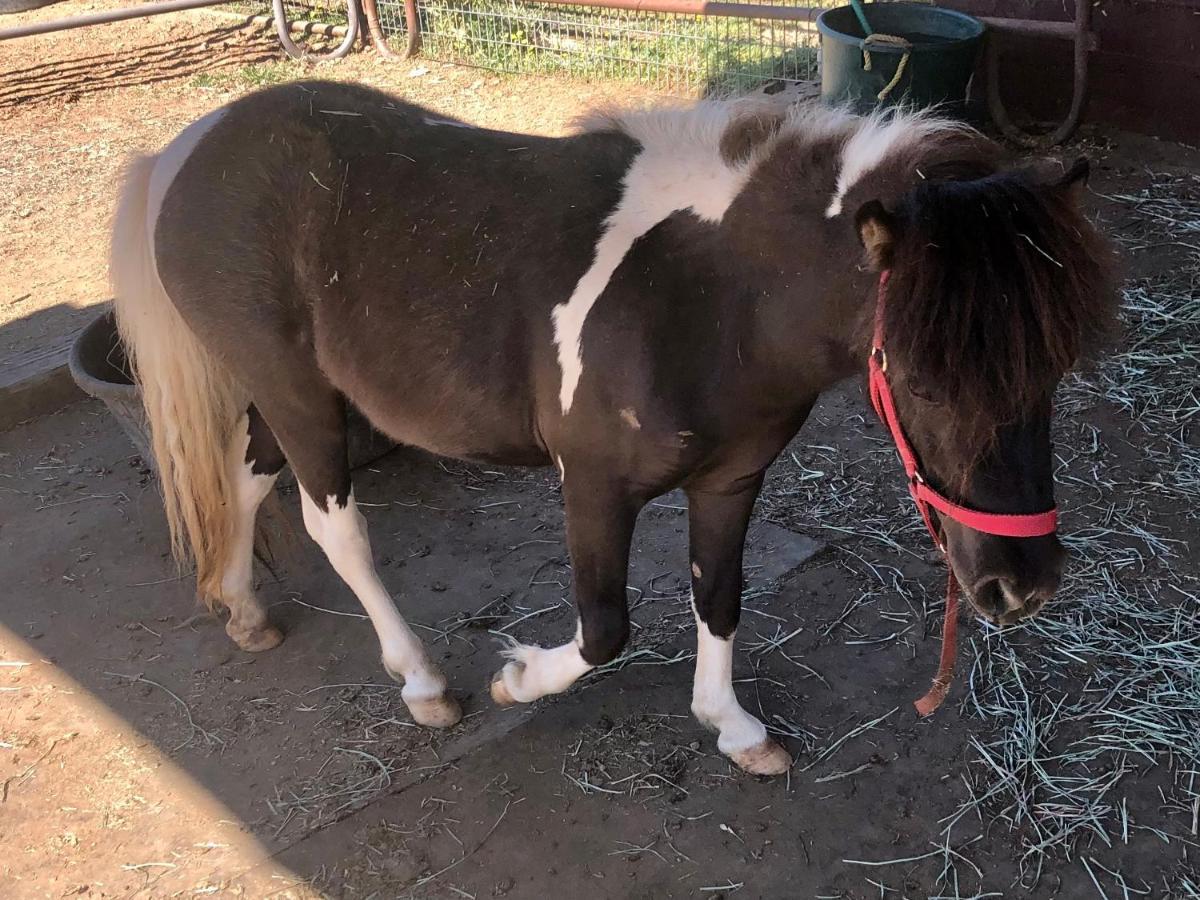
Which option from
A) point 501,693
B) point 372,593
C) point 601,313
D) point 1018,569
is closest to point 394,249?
point 601,313

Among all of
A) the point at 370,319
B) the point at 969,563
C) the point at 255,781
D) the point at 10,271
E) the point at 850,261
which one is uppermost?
the point at 850,261

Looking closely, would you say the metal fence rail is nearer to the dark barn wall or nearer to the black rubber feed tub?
the dark barn wall

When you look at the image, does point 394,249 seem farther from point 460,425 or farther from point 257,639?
point 257,639

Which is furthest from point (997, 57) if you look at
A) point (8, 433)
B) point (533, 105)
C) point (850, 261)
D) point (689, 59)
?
point (8, 433)

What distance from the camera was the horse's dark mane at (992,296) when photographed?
1479 millimetres

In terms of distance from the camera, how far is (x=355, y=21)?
318 inches

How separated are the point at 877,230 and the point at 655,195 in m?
0.59

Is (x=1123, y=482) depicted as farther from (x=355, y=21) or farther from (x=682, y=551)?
(x=355, y=21)

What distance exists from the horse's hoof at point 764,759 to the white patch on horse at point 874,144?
1.28 m

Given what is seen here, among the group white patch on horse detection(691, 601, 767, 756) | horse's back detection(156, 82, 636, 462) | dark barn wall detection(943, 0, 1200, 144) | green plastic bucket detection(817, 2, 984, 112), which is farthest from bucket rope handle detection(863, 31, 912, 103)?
Answer: white patch on horse detection(691, 601, 767, 756)

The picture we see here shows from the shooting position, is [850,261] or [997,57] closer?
[850,261]

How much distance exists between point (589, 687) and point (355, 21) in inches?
271

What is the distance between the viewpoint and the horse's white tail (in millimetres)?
2564

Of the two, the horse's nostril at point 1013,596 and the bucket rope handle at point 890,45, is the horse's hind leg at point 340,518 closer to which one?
the horse's nostril at point 1013,596
